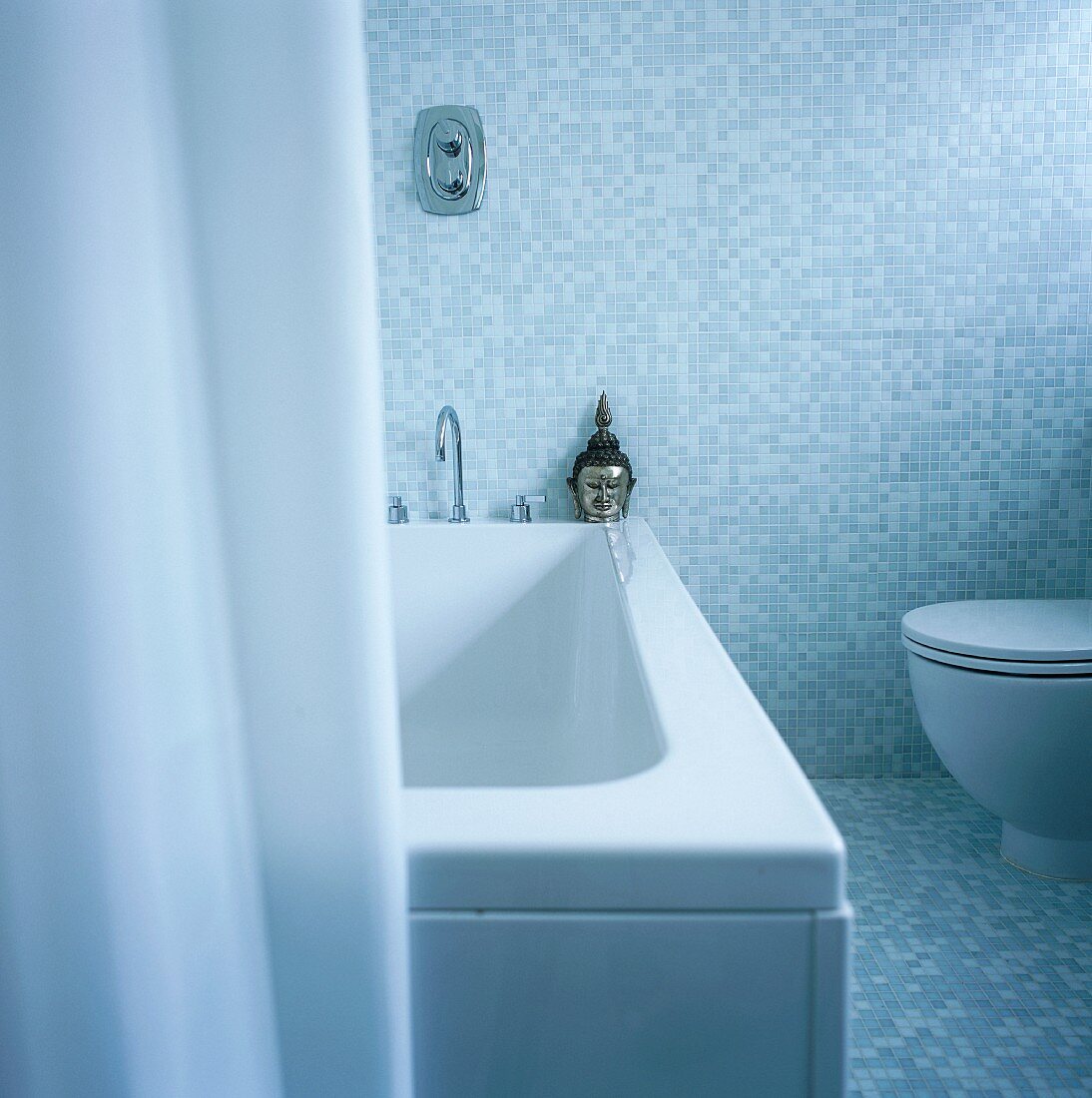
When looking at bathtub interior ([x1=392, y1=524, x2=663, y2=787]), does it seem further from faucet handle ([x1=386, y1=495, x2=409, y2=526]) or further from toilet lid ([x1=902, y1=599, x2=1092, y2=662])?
toilet lid ([x1=902, y1=599, x2=1092, y2=662])

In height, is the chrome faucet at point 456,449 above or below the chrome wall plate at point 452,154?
below

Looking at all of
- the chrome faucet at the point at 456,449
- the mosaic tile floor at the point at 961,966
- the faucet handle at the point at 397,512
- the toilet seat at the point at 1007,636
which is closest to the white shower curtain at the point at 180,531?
the mosaic tile floor at the point at 961,966

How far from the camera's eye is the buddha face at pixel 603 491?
2225 mm

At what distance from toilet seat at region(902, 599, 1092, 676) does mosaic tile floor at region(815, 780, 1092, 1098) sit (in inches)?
18.1

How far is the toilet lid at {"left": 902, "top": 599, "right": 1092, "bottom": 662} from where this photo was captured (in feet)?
5.44

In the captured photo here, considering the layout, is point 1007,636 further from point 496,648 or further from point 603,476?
point 496,648

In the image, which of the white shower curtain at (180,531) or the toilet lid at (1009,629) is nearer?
the white shower curtain at (180,531)

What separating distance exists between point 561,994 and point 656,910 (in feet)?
0.27

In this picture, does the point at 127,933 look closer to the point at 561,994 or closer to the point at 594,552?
the point at 561,994

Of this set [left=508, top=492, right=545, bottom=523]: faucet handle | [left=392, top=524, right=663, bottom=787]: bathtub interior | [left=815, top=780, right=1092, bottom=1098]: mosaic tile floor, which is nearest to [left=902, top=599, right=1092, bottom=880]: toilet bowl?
[left=815, top=780, right=1092, bottom=1098]: mosaic tile floor

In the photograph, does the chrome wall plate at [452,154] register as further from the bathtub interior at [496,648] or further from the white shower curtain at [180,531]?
the white shower curtain at [180,531]

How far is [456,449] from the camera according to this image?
2.27 m

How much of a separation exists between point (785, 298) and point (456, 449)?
871 mm

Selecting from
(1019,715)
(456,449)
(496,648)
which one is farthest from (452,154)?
(1019,715)
